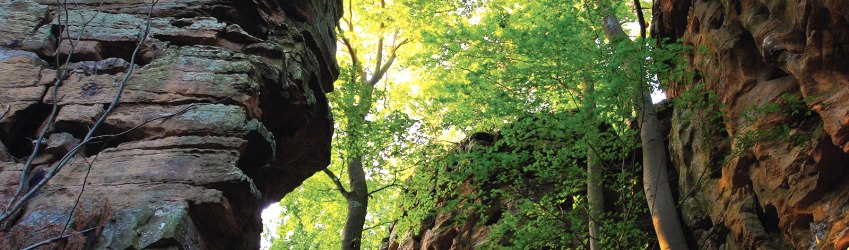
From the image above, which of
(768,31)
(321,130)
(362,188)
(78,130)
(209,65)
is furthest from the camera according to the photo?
(362,188)

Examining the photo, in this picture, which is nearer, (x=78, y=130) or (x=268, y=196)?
(x=78, y=130)

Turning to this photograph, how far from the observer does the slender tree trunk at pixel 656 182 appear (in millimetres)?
10320

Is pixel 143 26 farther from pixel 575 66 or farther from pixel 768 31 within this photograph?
pixel 768 31

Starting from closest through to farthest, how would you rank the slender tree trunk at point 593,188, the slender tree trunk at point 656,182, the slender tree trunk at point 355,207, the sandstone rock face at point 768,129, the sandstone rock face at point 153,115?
1. the sandstone rock face at point 153,115
2. the sandstone rock face at point 768,129
3. the slender tree trunk at point 656,182
4. the slender tree trunk at point 593,188
5. the slender tree trunk at point 355,207

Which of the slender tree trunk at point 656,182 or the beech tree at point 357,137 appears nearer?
the slender tree trunk at point 656,182

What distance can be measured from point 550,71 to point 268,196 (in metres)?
5.53

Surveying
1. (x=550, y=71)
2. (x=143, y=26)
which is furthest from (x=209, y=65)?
(x=550, y=71)

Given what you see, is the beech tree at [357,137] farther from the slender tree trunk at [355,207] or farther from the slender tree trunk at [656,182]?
the slender tree trunk at [656,182]

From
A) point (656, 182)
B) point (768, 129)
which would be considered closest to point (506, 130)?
point (656, 182)

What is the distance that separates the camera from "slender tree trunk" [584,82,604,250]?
1189 cm

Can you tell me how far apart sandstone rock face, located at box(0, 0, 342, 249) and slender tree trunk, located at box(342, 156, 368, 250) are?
13.4 ft

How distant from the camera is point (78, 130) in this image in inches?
301

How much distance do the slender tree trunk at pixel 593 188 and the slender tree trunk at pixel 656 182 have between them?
37.0 inches

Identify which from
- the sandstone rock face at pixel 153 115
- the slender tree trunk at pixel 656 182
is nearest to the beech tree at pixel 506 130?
the slender tree trunk at pixel 656 182
